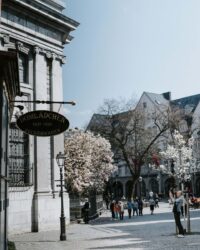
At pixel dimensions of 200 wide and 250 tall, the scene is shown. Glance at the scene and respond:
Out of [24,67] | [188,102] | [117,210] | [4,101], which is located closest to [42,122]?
[4,101]

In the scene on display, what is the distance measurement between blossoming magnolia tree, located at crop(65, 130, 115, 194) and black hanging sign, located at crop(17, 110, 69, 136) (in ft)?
107

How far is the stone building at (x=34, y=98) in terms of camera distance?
2212cm

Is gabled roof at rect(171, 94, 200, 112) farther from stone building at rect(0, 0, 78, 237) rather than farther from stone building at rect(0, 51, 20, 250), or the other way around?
stone building at rect(0, 51, 20, 250)

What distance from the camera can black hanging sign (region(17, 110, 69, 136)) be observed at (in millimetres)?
8375

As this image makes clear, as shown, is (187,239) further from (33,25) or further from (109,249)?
(33,25)

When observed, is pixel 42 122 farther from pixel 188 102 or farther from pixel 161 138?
pixel 188 102

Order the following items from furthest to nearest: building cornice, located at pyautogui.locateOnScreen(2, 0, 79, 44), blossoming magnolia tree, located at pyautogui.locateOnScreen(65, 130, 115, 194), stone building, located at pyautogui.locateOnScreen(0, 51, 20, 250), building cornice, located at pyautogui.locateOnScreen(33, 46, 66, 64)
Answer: blossoming magnolia tree, located at pyautogui.locateOnScreen(65, 130, 115, 194) → building cornice, located at pyautogui.locateOnScreen(33, 46, 66, 64) → building cornice, located at pyautogui.locateOnScreen(2, 0, 79, 44) → stone building, located at pyautogui.locateOnScreen(0, 51, 20, 250)

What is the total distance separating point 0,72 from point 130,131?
4702 centimetres

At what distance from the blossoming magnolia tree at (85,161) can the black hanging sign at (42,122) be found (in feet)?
107

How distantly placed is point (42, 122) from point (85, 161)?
35.9m

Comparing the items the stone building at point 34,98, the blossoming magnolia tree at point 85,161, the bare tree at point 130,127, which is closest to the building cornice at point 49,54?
the stone building at point 34,98

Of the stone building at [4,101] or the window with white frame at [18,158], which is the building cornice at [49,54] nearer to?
the window with white frame at [18,158]

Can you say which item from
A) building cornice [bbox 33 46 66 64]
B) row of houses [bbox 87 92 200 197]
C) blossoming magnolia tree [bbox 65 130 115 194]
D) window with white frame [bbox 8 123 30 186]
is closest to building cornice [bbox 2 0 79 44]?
building cornice [bbox 33 46 66 64]

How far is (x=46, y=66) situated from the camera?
977 inches
